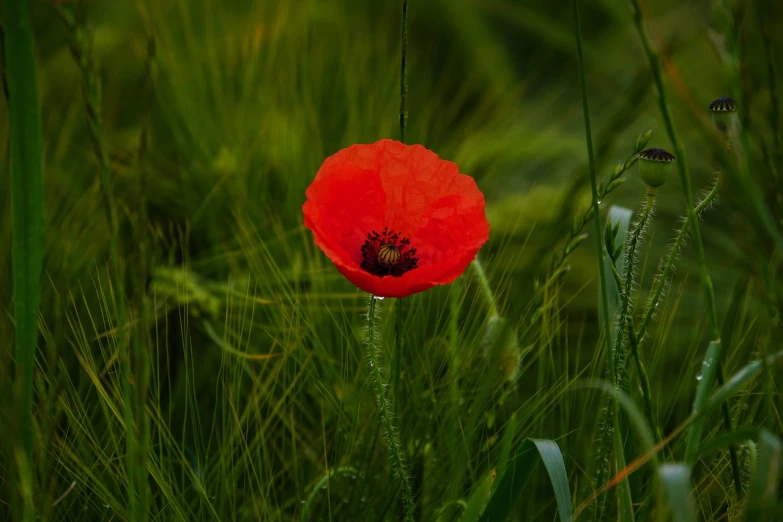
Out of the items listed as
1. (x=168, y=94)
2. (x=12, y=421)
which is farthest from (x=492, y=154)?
(x=12, y=421)

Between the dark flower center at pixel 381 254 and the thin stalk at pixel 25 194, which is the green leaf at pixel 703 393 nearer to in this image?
the dark flower center at pixel 381 254

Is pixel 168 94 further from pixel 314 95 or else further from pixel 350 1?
pixel 350 1

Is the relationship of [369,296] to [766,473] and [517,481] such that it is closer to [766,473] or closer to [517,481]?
[517,481]

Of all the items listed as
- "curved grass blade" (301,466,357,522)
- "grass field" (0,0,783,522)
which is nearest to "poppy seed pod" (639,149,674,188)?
"grass field" (0,0,783,522)

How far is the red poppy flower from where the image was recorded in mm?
456

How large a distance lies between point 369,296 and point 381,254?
8 cm

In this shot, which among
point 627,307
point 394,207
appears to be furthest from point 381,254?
point 627,307

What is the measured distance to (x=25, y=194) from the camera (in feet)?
1.23

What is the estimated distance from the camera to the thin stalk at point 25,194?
1.17 feet

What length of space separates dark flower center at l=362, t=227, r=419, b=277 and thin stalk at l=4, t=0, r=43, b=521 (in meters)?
0.19

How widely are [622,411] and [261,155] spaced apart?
0.58m

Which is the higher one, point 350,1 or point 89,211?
point 350,1

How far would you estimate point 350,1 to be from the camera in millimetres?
1404

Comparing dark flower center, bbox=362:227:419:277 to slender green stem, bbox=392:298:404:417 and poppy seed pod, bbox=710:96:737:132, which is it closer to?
slender green stem, bbox=392:298:404:417
